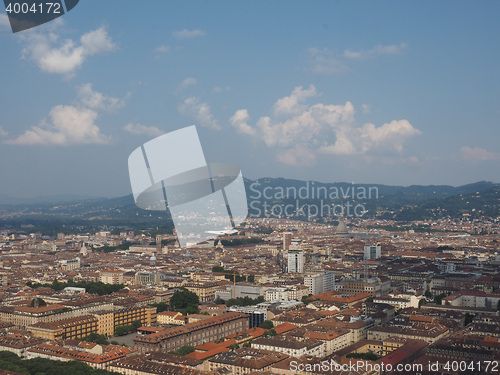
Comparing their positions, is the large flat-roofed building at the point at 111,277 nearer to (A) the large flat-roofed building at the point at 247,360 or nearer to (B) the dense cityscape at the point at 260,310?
(B) the dense cityscape at the point at 260,310

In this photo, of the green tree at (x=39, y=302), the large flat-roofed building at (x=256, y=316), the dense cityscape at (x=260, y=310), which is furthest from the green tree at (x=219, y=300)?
the green tree at (x=39, y=302)

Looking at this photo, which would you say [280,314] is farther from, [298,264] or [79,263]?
[79,263]

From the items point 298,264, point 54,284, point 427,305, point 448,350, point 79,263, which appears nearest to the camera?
point 448,350

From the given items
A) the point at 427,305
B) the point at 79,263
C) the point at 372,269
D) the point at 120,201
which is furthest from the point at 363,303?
the point at 120,201

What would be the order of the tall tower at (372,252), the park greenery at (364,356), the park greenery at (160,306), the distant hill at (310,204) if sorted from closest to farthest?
the park greenery at (364,356) < the park greenery at (160,306) < the tall tower at (372,252) < the distant hill at (310,204)

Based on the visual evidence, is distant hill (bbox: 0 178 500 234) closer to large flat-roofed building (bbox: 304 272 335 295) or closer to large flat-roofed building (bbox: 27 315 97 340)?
large flat-roofed building (bbox: 304 272 335 295)
